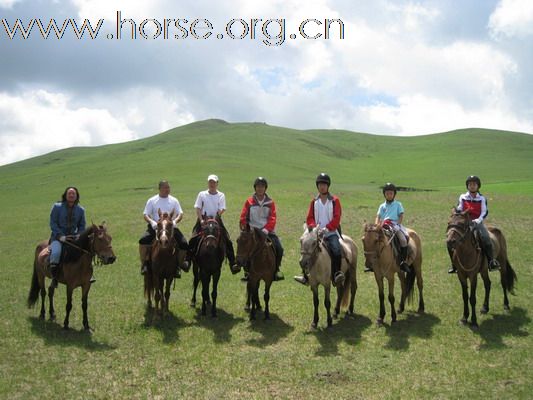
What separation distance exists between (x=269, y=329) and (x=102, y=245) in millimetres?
4460

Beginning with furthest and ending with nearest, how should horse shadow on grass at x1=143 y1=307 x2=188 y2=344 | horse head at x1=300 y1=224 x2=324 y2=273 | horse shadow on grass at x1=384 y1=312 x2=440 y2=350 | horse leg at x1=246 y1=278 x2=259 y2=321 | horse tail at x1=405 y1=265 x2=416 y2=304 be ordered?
horse tail at x1=405 y1=265 x2=416 y2=304 → horse leg at x1=246 y1=278 x2=259 y2=321 → horse shadow on grass at x1=143 y1=307 x2=188 y2=344 → horse head at x1=300 y1=224 x2=324 y2=273 → horse shadow on grass at x1=384 y1=312 x2=440 y2=350

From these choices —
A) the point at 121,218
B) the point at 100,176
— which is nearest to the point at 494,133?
the point at 100,176

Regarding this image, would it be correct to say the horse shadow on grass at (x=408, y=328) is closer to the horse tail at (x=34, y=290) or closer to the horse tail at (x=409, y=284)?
the horse tail at (x=409, y=284)

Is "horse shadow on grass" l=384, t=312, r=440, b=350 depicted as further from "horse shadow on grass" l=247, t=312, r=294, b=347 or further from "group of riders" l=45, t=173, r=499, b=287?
"horse shadow on grass" l=247, t=312, r=294, b=347

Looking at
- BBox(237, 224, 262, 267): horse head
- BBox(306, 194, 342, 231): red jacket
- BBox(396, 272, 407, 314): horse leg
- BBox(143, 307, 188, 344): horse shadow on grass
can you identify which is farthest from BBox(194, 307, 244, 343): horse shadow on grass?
BBox(396, 272, 407, 314): horse leg

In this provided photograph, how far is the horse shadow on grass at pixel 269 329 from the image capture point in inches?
424

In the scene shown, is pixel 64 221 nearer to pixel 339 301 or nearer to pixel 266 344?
pixel 266 344

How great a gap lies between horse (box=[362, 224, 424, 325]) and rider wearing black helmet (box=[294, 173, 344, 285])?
0.72 metres

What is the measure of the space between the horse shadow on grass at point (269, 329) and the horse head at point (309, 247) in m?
1.60

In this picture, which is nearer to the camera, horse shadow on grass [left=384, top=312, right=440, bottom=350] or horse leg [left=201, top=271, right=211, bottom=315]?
horse shadow on grass [left=384, top=312, right=440, bottom=350]

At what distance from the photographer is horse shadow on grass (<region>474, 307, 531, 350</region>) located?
33.7 feet

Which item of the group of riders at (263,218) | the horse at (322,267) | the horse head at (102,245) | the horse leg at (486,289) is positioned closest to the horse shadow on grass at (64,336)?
the group of riders at (263,218)

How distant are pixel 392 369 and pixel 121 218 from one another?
92.7ft

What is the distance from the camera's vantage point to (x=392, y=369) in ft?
29.6
